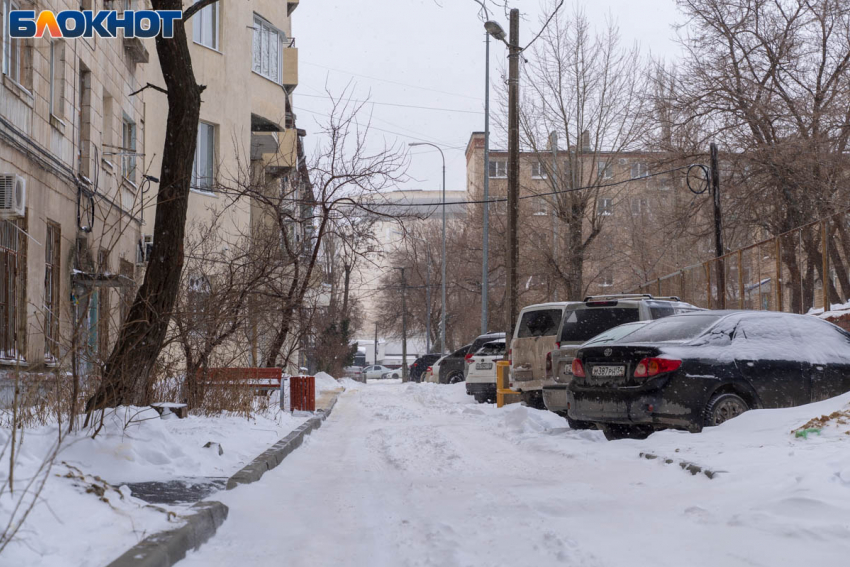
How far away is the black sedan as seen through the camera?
372 inches

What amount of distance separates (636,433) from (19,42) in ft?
34.2

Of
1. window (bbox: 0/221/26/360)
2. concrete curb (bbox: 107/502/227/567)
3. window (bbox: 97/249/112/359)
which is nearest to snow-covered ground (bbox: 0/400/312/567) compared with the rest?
concrete curb (bbox: 107/502/227/567)

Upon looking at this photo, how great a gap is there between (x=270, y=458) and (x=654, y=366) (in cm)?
402

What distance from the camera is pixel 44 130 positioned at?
47.4 ft

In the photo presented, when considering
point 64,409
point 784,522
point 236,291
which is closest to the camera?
point 784,522

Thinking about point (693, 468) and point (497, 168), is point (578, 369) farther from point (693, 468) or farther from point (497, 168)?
point (497, 168)

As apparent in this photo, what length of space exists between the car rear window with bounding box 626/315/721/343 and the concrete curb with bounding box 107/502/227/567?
5803 mm

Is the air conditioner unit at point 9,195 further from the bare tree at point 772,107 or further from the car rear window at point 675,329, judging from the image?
the bare tree at point 772,107

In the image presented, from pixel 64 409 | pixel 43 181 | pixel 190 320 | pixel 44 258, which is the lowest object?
pixel 64 409

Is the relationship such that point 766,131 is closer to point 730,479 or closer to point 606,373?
point 606,373

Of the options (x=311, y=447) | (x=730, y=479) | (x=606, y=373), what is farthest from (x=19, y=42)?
(x=730, y=479)

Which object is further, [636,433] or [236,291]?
[236,291]

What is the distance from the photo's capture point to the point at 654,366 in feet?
31.4

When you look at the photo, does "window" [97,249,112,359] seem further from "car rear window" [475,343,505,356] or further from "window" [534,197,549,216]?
"window" [534,197,549,216]
